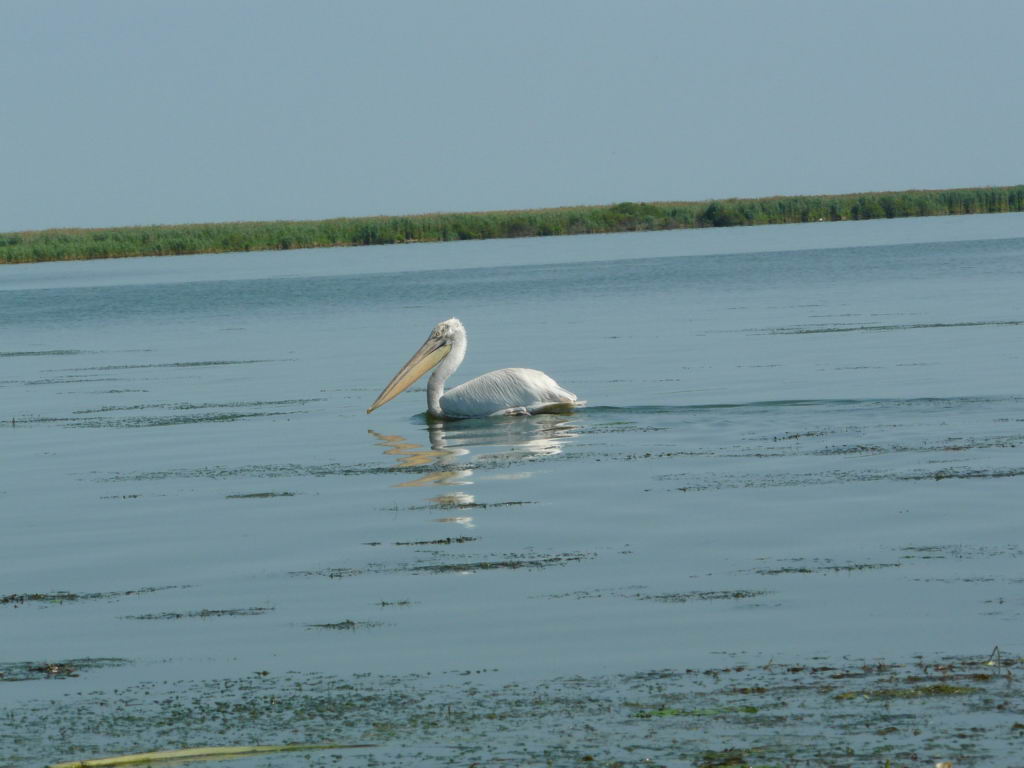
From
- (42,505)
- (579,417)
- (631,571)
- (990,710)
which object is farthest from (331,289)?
(990,710)

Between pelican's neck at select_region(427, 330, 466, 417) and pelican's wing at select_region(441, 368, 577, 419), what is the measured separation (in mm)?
124

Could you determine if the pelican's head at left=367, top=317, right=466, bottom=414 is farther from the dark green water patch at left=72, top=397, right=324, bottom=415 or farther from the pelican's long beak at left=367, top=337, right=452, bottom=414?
the dark green water patch at left=72, top=397, right=324, bottom=415

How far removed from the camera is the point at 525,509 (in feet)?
33.1

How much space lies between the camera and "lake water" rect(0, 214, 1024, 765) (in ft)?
21.9

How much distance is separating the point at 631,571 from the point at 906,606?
1.46 metres

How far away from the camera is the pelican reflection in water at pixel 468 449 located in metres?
11.5

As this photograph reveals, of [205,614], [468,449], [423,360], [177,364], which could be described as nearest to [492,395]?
[423,360]

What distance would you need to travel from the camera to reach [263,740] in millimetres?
5457

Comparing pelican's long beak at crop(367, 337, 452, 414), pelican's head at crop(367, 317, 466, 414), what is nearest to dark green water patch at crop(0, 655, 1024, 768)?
pelican's long beak at crop(367, 337, 452, 414)

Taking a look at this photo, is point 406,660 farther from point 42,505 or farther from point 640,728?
point 42,505

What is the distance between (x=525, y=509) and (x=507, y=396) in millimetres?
5247

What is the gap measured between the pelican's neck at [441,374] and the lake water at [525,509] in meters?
0.25

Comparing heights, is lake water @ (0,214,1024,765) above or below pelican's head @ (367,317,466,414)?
below

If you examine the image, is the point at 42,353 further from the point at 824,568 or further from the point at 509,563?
the point at 824,568
